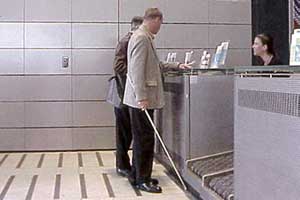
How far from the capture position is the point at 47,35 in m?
7.24

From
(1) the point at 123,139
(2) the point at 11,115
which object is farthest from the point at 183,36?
(1) the point at 123,139

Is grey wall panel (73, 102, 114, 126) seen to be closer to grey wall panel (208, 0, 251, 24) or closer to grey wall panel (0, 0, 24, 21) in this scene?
grey wall panel (0, 0, 24, 21)

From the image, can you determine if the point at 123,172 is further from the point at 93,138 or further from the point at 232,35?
the point at 232,35

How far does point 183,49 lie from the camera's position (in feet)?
24.5

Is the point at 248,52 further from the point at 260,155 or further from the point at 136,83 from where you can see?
the point at 260,155

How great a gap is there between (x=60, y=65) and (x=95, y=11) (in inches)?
35.1

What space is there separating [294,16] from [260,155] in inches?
159

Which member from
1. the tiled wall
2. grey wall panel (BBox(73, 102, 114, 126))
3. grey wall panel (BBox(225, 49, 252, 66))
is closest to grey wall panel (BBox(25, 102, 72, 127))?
the tiled wall

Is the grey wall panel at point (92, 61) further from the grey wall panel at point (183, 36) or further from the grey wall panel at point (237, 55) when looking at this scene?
Answer: the grey wall panel at point (237, 55)

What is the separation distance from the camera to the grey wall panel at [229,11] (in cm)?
748

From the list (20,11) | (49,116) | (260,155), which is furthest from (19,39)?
(260,155)

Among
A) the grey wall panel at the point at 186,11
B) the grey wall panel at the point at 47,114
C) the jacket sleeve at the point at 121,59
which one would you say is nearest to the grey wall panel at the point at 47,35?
the grey wall panel at the point at 47,114

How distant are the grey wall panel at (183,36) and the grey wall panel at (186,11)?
85 millimetres

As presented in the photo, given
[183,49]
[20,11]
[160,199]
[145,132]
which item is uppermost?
[20,11]
